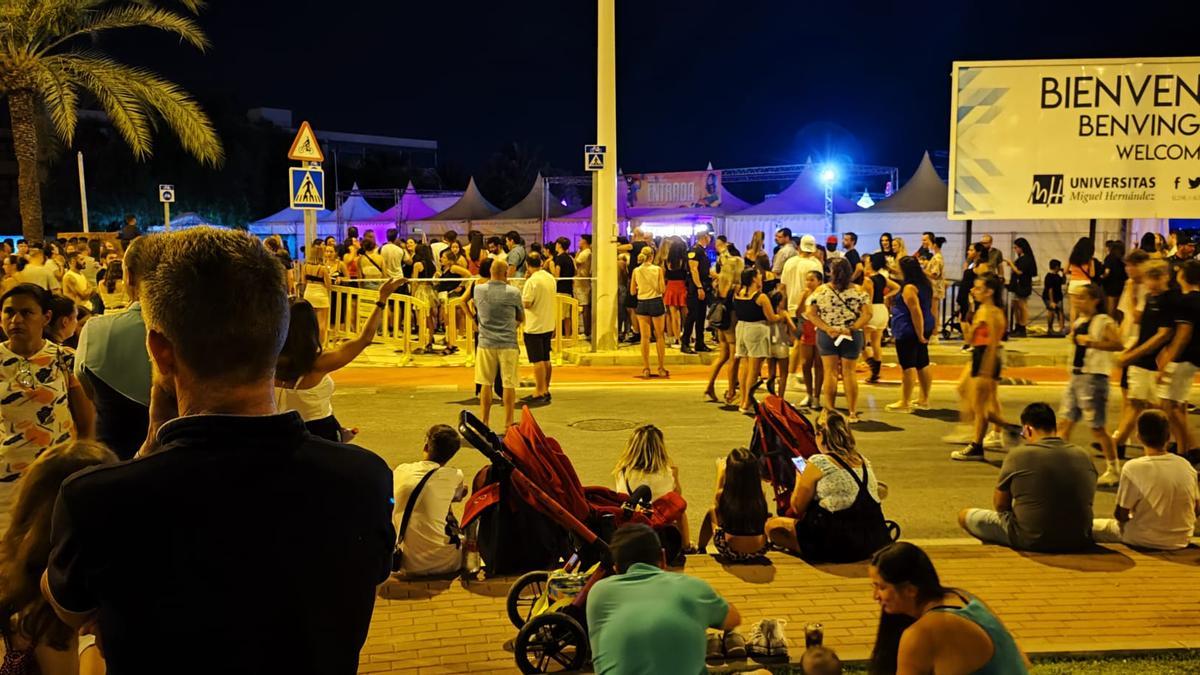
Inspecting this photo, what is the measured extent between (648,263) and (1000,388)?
4951mm

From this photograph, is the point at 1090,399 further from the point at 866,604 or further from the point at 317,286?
the point at 317,286

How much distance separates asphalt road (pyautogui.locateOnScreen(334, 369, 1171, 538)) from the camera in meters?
8.51

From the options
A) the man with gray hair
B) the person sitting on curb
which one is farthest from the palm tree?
the person sitting on curb

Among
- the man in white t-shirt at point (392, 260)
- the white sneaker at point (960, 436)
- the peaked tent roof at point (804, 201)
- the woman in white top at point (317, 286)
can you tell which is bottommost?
the white sneaker at point (960, 436)

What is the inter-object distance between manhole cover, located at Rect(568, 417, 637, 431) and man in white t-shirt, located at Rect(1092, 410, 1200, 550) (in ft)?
18.1

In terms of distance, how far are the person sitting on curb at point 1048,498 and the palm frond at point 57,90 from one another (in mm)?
20129

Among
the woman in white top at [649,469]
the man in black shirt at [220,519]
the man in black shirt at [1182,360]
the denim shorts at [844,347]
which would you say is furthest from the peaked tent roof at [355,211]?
the man in black shirt at [220,519]

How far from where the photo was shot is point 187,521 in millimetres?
1810

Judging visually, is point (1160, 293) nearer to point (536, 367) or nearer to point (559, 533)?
point (559, 533)

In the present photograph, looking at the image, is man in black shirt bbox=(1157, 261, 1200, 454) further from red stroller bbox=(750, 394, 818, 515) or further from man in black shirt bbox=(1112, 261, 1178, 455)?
red stroller bbox=(750, 394, 818, 515)

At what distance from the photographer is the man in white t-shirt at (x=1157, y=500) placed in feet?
21.5

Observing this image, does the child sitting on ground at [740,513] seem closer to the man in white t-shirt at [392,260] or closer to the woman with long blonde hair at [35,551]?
the woman with long blonde hair at [35,551]

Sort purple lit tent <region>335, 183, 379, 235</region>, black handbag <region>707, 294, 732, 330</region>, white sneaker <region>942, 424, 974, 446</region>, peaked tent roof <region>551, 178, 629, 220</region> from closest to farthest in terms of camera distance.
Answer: white sneaker <region>942, 424, 974, 446</region> < black handbag <region>707, 294, 732, 330</region> < peaked tent roof <region>551, 178, 629, 220</region> < purple lit tent <region>335, 183, 379, 235</region>

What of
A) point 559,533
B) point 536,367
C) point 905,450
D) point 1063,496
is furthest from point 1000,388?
point 559,533
